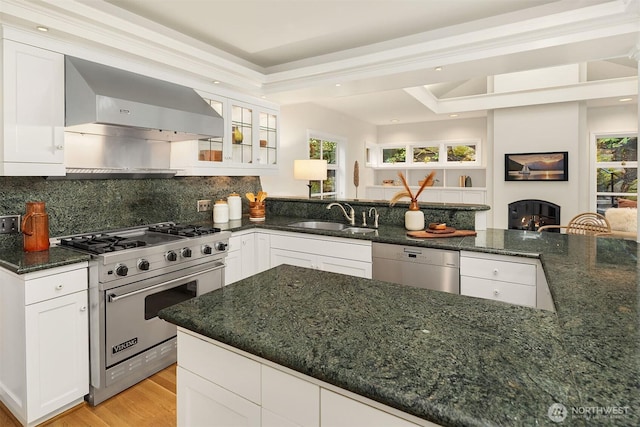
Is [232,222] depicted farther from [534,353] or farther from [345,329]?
[534,353]

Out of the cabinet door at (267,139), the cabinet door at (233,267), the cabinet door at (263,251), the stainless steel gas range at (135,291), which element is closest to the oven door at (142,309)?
the stainless steel gas range at (135,291)

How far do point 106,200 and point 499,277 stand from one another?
9.55 ft

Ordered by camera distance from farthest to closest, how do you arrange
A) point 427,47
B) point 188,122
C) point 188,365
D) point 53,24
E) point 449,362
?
1. point 427,47
2. point 188,122
3. point 53,24
4. point 188,365
5. point 449,362

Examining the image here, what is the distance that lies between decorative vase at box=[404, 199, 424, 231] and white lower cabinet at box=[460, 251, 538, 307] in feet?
2.23

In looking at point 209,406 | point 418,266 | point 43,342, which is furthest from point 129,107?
point 418,266

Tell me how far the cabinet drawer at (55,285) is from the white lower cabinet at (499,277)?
239cm

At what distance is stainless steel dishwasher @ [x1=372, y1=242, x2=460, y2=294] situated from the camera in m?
2.55

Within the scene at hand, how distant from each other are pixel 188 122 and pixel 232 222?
121 cm

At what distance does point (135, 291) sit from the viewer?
2.33 metres

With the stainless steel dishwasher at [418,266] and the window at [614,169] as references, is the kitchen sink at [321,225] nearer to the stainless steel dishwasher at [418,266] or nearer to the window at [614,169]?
the stainless steel dishwasher at [418,266]

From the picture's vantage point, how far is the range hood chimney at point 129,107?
2.21m

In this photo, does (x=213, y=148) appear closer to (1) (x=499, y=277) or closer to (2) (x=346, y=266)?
(2) (x=346, y=266)

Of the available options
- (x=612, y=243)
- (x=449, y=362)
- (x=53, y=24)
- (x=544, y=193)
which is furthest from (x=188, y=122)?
(x=544, y=193)

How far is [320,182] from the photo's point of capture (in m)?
5.93
